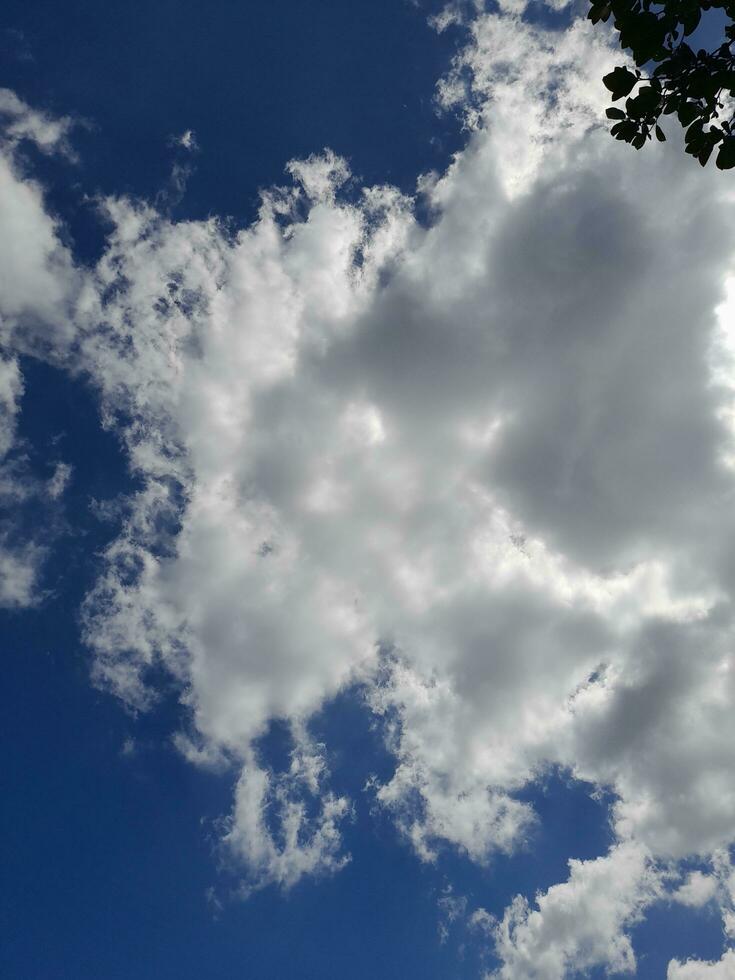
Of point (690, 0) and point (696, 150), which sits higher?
point (690, 0)

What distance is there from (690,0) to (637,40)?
107 centimetres

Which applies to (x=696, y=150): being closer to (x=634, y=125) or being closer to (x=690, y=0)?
(x=634, y=125)

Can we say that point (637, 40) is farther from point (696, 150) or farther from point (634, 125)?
point (696, 150)

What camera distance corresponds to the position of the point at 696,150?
11.8 meters

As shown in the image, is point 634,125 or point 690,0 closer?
point 690,0

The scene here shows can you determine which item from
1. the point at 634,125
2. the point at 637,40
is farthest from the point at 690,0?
the point at 634,125

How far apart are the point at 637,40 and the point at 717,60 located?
156cm

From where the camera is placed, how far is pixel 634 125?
11758 mm

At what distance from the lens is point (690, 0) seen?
429 inches

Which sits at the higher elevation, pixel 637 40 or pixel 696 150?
pixel 637 40

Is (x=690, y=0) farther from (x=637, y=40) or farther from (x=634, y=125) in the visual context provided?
(x=634, y=125)

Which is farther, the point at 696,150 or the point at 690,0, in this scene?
the point at 696,150

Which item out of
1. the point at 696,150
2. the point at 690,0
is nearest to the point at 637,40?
the point at 690,0

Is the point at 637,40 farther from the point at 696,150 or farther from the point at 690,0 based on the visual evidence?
the point at 696,150
